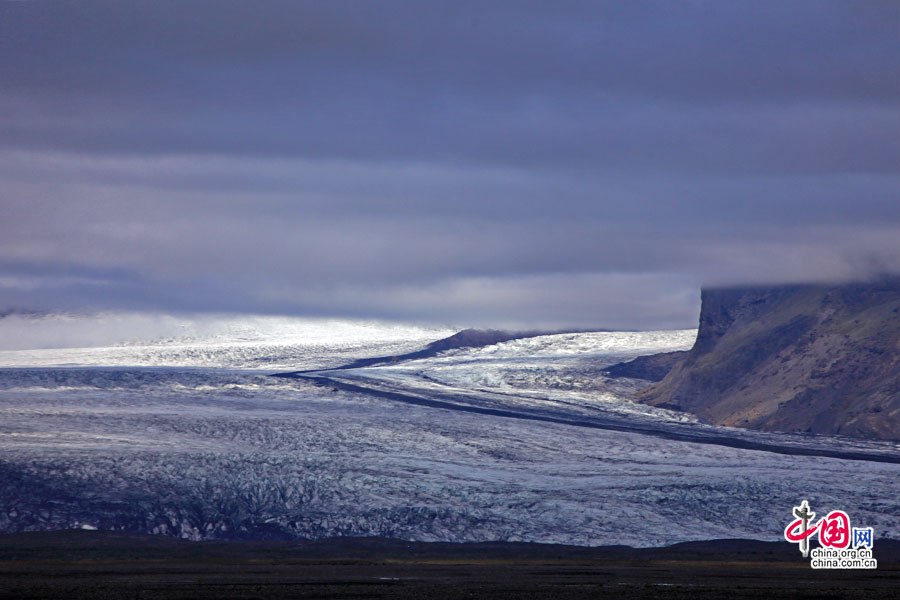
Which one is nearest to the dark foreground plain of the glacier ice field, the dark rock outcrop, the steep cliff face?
the glacier ice field

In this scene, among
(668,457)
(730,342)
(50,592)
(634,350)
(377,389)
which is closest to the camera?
(50,592)

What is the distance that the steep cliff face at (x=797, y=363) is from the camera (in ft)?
291

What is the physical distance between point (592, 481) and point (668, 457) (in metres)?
13.8

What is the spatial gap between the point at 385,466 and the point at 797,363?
55825mm

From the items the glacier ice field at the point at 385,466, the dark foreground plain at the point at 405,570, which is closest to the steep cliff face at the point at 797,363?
the glacier ice field at the point at 385,466

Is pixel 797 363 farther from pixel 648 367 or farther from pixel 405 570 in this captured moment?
pixel 405 570

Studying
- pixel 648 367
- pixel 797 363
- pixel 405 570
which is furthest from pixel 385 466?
pixel 648 367

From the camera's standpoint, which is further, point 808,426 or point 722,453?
point 808,426

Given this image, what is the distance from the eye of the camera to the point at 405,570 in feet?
115

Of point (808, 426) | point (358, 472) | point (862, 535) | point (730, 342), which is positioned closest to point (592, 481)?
point (358, 472)

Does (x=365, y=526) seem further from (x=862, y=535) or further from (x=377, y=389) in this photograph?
(x=377, y=389)

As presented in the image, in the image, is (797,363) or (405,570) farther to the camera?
(797,363)

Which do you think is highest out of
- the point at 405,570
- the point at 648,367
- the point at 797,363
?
the point at 797,363

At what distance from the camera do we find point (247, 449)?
59.3 meters
